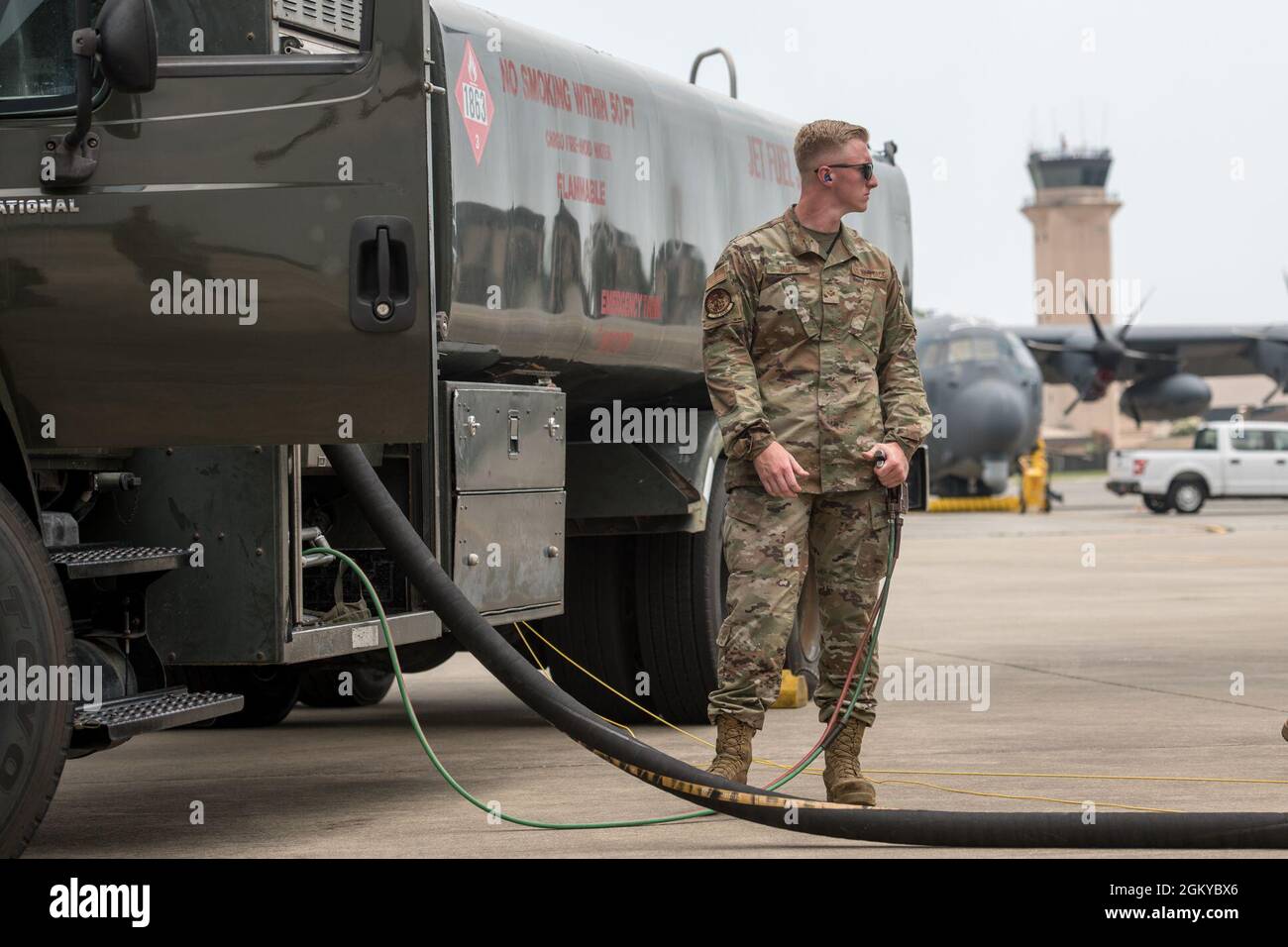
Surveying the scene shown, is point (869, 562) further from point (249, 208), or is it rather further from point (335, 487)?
point (249, 208)

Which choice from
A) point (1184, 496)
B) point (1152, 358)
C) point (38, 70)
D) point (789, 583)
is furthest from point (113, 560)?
point (1152, 358)

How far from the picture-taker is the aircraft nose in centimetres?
3478

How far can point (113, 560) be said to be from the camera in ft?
17.2

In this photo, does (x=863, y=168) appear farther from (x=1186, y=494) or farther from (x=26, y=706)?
(x=1186, y=494)

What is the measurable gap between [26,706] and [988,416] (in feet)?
101

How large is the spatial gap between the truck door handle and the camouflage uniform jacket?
49.2 inches

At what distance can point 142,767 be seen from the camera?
834 centimetres

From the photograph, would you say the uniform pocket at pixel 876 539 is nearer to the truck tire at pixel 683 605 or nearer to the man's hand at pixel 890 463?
the man's hand at pixel 890 463

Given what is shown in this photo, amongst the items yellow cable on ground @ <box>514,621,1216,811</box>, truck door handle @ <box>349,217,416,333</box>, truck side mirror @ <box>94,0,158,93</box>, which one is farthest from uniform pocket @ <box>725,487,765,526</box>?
truck side mirror @ <box>94,0,158,93</box>

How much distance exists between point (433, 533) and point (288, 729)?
145 inches

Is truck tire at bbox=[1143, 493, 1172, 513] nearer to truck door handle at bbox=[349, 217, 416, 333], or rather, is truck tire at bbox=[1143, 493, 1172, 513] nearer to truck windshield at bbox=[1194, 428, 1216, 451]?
truck windshield at bbox=[1194, 428, 1216, 451]

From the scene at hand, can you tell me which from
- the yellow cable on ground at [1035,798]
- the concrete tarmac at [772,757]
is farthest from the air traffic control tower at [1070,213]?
the yellow cable on ground at [1035,798]

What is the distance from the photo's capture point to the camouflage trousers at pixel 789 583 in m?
6.14
